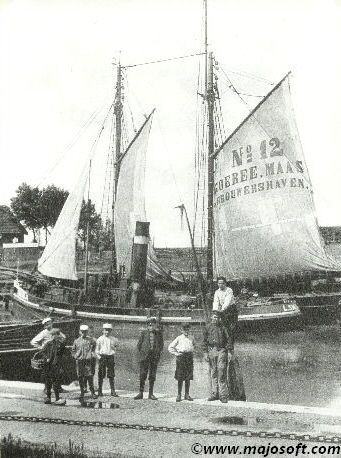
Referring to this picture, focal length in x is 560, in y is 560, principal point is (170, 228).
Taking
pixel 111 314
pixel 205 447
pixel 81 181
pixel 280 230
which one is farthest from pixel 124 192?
pixel 205 447

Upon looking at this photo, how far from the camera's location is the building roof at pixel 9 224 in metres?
40.9

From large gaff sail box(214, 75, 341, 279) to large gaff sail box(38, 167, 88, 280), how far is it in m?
6.45

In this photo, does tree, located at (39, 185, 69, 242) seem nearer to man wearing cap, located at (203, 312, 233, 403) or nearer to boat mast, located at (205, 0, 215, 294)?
boat mast, located at (205, 0, 215, 294)

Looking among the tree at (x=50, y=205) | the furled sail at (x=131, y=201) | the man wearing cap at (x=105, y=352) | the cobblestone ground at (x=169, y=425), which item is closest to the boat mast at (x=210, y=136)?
the furled sail at (x=131, y=201)

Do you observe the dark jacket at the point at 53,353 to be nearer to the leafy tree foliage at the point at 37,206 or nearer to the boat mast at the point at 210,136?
the boat mast at the point at 210,136

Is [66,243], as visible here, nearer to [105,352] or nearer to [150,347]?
[105,352]

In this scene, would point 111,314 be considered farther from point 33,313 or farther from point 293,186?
point 293,186

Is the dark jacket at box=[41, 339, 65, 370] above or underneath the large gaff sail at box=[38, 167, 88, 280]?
underneath

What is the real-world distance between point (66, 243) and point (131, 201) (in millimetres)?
3849

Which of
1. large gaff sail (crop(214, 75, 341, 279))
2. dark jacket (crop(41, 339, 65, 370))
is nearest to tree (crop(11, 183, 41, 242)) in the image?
large gaff sail (crop(214, 75, 341, 279))

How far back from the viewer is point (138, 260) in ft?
78.1

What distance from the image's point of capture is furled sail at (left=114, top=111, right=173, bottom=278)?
2653 cm

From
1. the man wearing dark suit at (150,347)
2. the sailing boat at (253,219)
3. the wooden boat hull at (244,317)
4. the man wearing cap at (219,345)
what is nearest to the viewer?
the man wearing cap at (219,345)

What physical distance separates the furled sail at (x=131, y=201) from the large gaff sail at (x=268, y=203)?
3.80 metres
